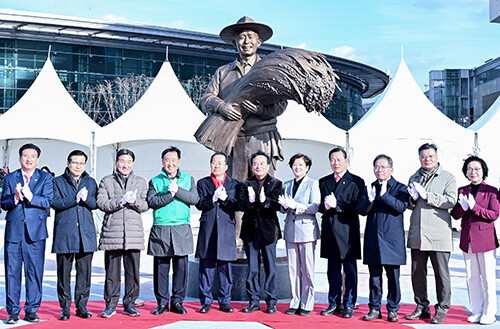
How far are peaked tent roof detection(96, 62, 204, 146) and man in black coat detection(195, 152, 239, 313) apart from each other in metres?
7.26

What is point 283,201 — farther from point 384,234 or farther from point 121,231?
point 121,231

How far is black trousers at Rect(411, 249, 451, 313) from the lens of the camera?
4.51 metres

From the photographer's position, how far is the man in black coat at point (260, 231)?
4.69m

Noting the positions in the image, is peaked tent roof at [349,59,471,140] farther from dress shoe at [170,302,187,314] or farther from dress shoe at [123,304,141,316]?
dress shoe at [123,304,141,316]

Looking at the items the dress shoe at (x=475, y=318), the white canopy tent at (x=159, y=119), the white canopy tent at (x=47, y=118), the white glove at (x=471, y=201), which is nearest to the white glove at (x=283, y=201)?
the white glove at (x=471, y=201)

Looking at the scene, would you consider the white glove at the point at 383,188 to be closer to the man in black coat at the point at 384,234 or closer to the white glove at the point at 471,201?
the man in black coat at the point at 384,234

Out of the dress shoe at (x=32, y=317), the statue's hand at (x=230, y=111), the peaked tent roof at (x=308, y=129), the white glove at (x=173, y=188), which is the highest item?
the peaked tent roof at (x=308, y=129)

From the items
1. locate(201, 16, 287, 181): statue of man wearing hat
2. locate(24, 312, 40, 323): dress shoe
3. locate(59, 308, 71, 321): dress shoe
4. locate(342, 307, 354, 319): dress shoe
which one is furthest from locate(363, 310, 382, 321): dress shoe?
locate(24, 312, 40, 323): dress shoe

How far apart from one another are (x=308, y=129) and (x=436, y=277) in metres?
8.16

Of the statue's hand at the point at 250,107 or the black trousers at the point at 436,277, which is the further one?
the statue's hand at the point at 250,107

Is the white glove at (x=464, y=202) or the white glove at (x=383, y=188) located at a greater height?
the white glove at (x=383, y=188)

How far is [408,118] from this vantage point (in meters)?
12.1

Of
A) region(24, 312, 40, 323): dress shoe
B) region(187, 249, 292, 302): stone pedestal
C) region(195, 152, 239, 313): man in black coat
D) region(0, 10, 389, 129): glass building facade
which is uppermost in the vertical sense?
region(0, 10, 389, 129): glass building facade

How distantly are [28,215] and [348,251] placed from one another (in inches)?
104
